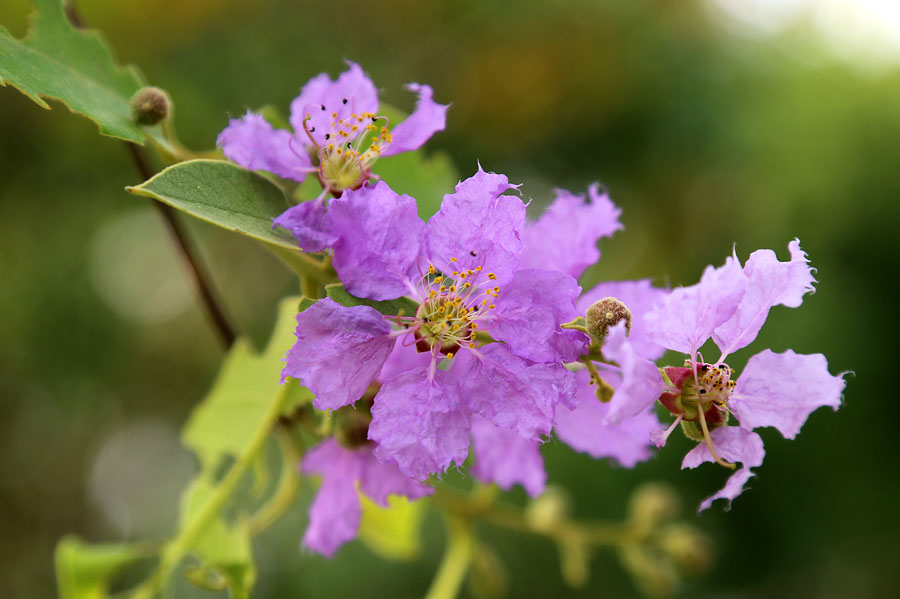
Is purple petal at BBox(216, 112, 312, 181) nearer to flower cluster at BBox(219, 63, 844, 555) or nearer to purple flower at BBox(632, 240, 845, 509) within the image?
flower cluster at BBox(219, 63, 844, 555)

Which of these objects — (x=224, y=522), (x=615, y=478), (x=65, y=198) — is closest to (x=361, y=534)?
(x=224, y=522)

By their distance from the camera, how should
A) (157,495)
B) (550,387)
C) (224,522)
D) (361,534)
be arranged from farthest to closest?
(157,495), (361,534), (224,522), (550,387)

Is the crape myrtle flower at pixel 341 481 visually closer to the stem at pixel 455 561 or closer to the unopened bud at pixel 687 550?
the stem at pixel 455 561

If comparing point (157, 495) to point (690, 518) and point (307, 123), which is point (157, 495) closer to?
point (690, 518)

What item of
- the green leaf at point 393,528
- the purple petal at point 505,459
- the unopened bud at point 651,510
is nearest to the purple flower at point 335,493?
the purple petal at point 505,459

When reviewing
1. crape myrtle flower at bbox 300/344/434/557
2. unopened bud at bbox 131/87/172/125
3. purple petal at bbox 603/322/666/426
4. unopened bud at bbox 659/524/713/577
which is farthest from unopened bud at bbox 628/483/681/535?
unopened bud at bbox 131/87/172/125

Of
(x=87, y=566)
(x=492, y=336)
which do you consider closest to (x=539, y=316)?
(x=492, y=336)

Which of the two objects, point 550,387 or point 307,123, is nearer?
point 550,387
